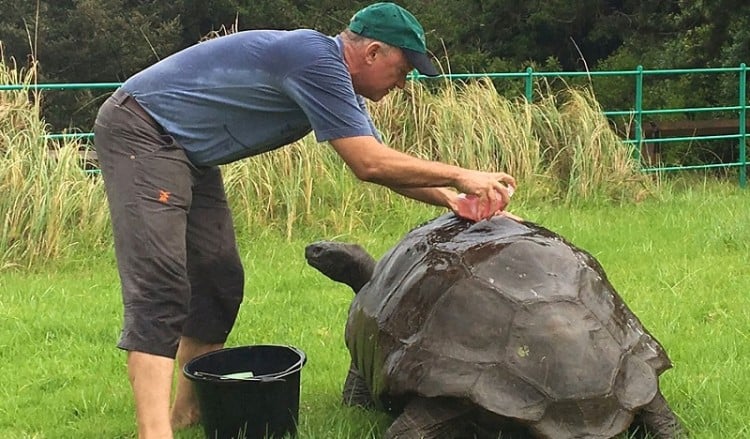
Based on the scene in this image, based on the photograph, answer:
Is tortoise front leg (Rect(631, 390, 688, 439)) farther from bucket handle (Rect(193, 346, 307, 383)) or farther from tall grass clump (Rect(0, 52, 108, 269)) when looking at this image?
tall grass clump (Rect(0, 52, 108, 269))

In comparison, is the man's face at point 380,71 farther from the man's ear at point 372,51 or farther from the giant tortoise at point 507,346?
the giant tortoise at point 507,346

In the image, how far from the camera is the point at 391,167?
2986 millimetres

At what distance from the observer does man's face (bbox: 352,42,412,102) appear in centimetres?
304

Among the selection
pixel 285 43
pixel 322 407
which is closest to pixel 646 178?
pixel 322 407

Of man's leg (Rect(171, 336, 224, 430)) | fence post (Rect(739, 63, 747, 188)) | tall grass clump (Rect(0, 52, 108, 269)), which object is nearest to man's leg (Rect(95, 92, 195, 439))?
man's leg (Rect(171, 336, 224, 430))

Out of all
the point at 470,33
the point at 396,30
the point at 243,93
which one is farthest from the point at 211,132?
the point at 470,33

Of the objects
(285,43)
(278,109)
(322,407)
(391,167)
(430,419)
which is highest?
(285,43)

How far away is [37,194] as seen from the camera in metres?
6.89

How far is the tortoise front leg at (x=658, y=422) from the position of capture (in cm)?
317

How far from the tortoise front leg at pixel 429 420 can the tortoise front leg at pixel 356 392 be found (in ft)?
2.01

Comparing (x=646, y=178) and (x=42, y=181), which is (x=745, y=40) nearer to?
(x=646, y=178)

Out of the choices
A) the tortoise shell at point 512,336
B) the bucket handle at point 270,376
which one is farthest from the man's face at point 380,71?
the bucket handle at point 270,376

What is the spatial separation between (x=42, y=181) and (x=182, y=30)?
85.0 ft

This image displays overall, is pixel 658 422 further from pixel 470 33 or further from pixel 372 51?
pixel 470 33
